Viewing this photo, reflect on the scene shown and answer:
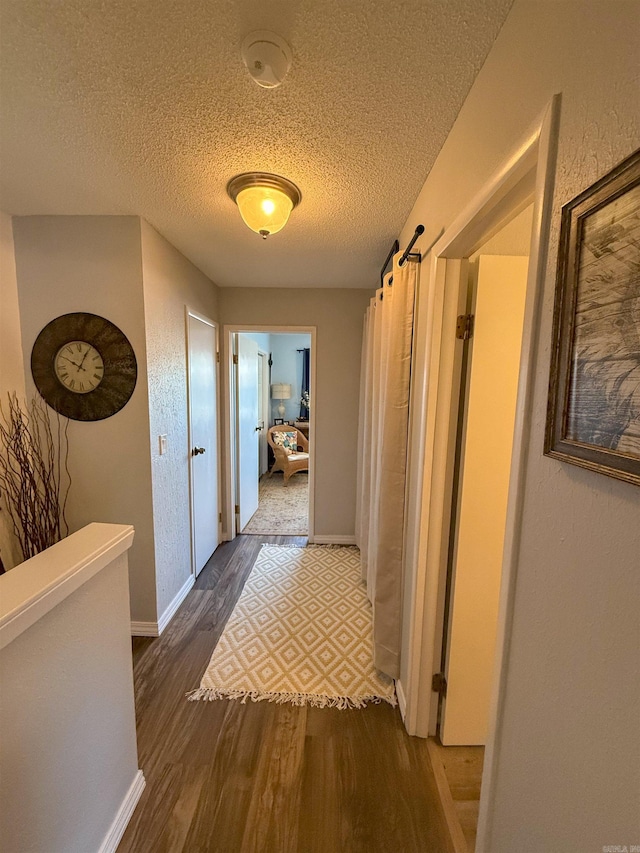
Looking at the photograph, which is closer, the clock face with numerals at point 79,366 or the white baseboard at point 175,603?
the clock face with numerals at point 79,366

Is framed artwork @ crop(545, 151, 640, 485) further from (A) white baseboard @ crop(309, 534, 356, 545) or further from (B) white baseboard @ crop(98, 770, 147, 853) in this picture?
(A) white baseboard @ crop(309, 534, 356, 545)

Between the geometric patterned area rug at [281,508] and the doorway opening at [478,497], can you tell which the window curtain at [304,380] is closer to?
the geometric patterned area rug at [281,508]

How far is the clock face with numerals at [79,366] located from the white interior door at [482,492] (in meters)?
1.90

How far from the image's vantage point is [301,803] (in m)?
1.23

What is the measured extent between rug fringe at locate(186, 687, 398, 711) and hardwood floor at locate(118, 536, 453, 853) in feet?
0.09

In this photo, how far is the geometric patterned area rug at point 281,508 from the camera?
3594mm

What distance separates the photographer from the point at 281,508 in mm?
4188

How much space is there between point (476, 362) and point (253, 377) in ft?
9.56

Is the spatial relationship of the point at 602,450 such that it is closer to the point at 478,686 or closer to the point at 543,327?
the point at 543,327

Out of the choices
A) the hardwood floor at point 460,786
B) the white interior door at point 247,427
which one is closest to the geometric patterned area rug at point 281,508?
the white interior door at point 247,427

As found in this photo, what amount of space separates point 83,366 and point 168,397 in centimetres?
46

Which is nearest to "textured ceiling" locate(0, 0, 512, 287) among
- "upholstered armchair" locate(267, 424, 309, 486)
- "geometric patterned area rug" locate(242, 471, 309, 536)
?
"geometric patterned area rug" locate(242, 471, 309, 536)

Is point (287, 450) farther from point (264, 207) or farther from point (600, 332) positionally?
point (600, 332)

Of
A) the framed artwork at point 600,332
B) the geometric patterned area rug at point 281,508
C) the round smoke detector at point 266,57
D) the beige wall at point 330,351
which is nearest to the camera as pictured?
the framed artwork at point 600,332
